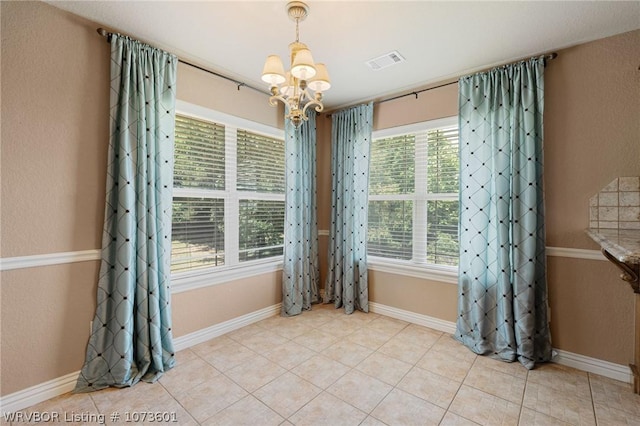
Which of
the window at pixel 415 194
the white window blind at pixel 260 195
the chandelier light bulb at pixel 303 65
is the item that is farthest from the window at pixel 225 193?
the chandelier light bulb at pixel 303 65

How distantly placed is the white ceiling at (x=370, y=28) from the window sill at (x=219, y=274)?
1956mm

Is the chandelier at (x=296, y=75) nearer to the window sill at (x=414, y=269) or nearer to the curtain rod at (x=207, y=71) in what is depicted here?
the curtain rod at (x=207, y=71)

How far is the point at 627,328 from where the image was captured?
6.76 ft

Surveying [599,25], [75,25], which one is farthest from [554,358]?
[75,25]

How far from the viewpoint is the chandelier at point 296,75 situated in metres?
1.62

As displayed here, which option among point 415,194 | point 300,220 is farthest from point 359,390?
point 415,194

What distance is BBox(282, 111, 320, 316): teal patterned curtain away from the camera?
10.9ft

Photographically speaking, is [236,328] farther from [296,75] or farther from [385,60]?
[385,60]

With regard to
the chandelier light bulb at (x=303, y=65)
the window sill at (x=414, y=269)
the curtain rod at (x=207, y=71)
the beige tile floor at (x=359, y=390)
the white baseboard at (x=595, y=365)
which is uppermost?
the curtain rod at (x=207, y=71)

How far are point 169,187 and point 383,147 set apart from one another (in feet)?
7.73

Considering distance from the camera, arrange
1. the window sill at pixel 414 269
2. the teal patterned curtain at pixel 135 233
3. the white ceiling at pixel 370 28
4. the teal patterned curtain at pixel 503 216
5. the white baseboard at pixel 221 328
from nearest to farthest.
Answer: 1. the white ceiling at pixel 370 28
2. the teal patterned curtain at pixel 135 233
3. the teal patterned curtain at pixel 503 216
4. the white baseboard at pixel 221 328
5. the window sill at pixel 414 269

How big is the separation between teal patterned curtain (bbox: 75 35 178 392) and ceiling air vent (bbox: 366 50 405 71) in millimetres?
1734

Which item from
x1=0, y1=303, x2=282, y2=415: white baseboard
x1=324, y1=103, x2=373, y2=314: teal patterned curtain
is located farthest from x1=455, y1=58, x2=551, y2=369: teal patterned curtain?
x1=0, y1=303, x2=282, y2=415: white baseboard

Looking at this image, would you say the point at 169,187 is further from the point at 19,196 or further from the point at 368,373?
the point at 368,373
